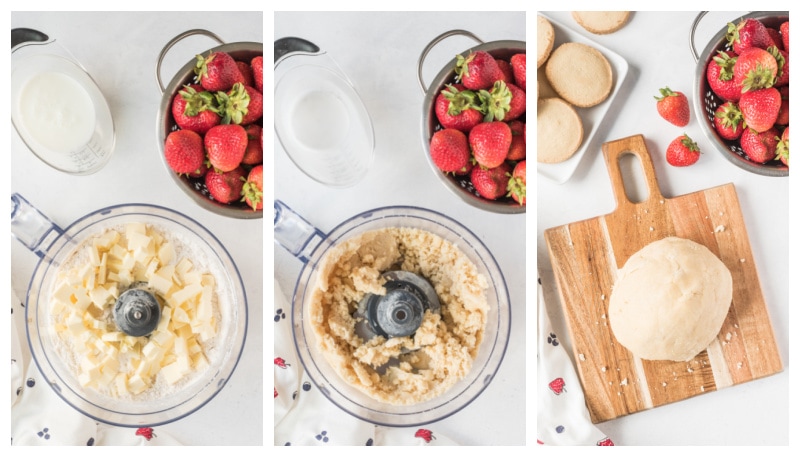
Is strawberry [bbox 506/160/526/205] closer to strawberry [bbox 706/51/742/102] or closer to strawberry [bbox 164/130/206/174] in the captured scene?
strawberry [bbox 706/51/742/102]

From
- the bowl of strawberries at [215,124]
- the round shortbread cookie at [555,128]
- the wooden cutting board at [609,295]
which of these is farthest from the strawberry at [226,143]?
the wooden cutting board at [609,295]

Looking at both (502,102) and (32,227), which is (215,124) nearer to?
(32,227)

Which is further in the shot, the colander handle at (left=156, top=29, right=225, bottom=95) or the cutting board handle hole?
the cutting board handle hole

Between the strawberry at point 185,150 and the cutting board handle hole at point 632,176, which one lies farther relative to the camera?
the cutting board handle hole at point 632,176

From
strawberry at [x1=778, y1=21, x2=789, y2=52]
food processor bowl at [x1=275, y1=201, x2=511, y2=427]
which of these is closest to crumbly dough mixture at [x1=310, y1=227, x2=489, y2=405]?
food processor bowl at [x1=275, y1=201, x2=511, y2=427]

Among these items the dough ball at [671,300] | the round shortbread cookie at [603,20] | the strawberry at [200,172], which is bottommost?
the dough ball at [671,300]

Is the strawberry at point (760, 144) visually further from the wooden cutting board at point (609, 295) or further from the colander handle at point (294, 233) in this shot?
the colander handle at point (294, 233)

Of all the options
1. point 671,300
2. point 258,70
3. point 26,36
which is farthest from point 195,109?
point 671,300
